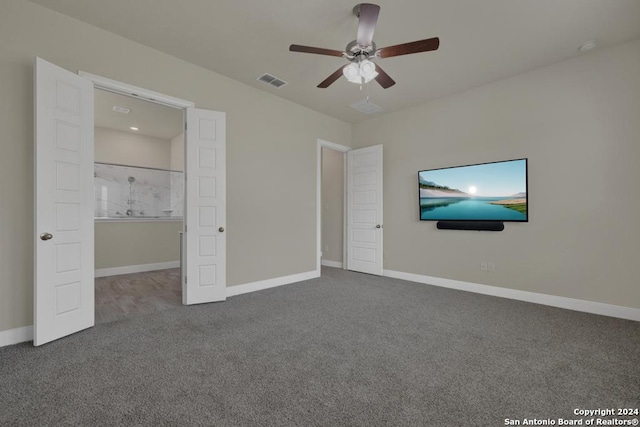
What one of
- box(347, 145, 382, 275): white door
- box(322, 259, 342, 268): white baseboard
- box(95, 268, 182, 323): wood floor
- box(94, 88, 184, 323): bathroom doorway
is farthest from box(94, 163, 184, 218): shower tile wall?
box(347, 145, 382, 275): white door

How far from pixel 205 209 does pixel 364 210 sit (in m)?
2.97

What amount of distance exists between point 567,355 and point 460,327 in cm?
81

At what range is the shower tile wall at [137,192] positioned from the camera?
18.6 feet

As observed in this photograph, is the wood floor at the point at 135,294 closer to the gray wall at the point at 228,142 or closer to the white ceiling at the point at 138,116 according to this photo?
the gray wall at the point at 228,142

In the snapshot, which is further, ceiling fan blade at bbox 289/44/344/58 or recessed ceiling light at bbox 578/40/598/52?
recessed ceiling light at bbox 578/40/598/52

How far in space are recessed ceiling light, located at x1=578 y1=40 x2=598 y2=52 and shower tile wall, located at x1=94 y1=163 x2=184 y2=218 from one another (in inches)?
284

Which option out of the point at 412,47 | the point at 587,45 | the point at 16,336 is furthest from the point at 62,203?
the point at 587,45

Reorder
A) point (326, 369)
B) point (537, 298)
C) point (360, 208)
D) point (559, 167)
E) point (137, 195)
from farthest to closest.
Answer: point (137, 195) → point (360, 208) → point (537, 298) → point (559, 167) → point (326, 369)

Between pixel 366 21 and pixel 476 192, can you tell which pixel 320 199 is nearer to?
pixel 476 192

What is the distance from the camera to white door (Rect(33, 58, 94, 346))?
7.94 feet

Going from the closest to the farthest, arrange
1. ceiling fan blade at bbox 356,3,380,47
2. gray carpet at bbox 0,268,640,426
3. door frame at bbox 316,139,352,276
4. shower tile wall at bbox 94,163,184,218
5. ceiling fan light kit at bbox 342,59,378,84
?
gray carpet at bbox 0,268,640,426 < ceiling fan blade at bbox 356,3,380,47 < ceiling fan light kit at bbox 342,59,378,84 < door frame at bbox 316,139,352,276 < shower tile wall at bbox 94,163,184,218

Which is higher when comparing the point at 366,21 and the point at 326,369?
the point at 366,21

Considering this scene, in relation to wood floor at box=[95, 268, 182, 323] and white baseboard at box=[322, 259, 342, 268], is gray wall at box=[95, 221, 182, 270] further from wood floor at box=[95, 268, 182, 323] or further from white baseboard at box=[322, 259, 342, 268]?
white baseboard at box=[322, 259, 342, 268]

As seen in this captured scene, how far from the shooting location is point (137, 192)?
6070 mm
